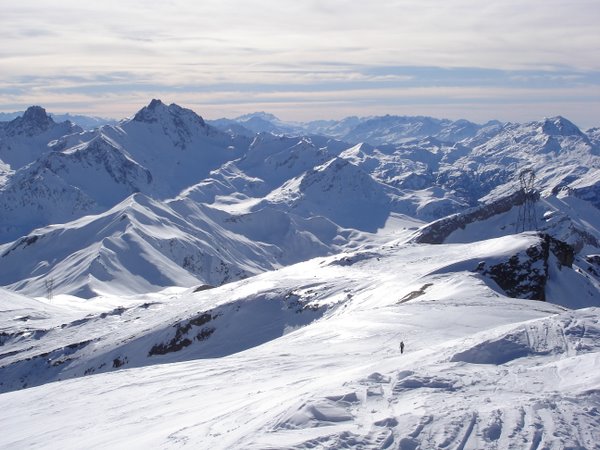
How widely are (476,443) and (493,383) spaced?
4189 millimetres

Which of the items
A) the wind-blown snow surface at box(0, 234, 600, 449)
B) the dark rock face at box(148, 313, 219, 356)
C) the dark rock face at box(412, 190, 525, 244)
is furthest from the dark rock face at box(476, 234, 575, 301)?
the dark rock face at box(412, 190, 525, 244)

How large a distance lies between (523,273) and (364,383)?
3711 centimetres

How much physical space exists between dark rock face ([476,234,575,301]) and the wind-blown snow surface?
1.00 meters

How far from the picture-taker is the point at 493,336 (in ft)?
76.4

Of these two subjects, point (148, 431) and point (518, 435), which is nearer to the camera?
point (518, 435)

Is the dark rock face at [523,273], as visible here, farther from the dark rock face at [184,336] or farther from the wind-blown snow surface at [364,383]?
the dark rock face at [184,336]

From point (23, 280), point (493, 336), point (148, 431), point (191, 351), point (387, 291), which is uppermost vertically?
point (493, 336)

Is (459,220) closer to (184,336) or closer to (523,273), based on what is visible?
(523,273)

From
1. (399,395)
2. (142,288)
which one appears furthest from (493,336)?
(142,288)

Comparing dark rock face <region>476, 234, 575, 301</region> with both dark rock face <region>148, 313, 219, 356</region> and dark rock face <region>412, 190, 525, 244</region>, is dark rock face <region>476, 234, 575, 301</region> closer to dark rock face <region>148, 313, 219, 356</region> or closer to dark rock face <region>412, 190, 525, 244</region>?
dark rock face <region>148, 313, 219, 356</region>

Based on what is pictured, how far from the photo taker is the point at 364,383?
1891 cm

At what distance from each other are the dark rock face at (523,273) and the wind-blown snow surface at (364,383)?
1.00 metres

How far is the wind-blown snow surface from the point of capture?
608 inches

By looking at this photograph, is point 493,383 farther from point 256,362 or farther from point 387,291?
point 387,291
